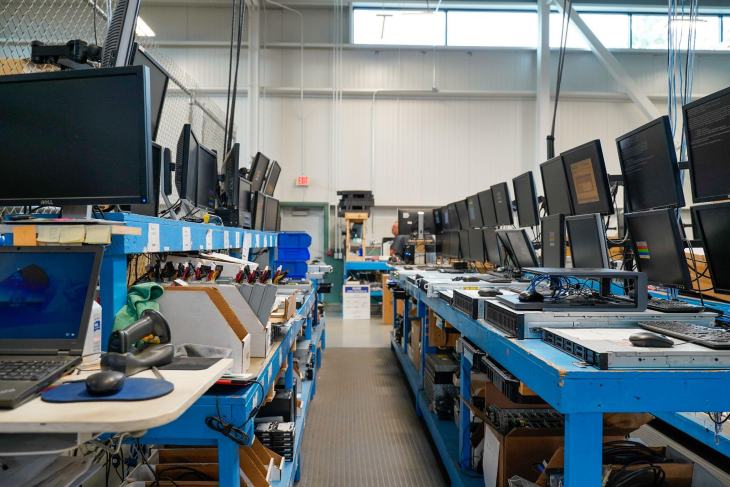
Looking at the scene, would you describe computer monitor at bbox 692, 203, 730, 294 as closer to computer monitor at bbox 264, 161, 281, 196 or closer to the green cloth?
the green cloth

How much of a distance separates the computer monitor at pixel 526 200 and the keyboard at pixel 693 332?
143 centimetres

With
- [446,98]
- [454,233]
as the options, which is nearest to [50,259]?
[454,233]

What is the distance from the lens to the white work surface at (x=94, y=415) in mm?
654

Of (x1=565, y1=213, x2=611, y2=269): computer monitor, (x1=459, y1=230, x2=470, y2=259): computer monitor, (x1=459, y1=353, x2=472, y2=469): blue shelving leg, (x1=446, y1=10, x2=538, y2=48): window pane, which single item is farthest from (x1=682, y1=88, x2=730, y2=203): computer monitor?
(x1=446, y1=10, x2=538, y2=48): window pane

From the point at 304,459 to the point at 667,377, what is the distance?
74.7 inches

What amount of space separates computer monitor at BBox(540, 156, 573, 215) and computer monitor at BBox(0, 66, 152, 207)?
1.70 m

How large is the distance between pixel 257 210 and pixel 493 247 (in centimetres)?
180

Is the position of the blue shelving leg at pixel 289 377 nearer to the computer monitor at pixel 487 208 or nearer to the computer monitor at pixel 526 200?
the computer monitor at pixel 526 200

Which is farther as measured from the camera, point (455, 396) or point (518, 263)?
point (518, 263)

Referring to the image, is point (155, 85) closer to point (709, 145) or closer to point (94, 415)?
point (94, 415)

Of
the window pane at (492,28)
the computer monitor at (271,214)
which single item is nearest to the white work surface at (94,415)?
the computer monitor at (271,214)

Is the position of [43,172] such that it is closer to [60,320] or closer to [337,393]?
[60,320]

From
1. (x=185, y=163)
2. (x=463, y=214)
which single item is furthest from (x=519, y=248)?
(x=185, y=163)

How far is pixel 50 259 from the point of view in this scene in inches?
38.4
